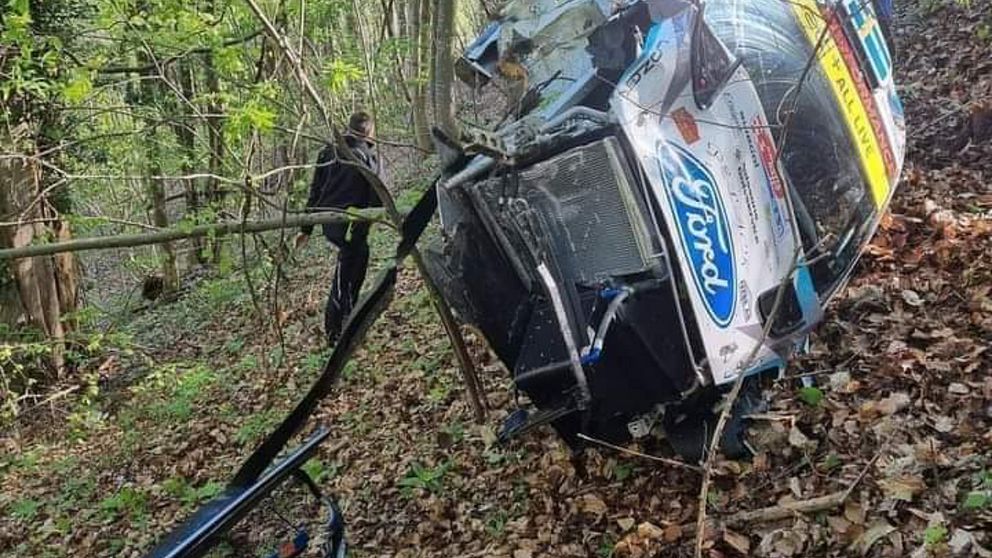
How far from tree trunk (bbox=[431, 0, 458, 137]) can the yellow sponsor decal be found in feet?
6.64

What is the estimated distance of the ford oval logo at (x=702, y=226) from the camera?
3.67 m

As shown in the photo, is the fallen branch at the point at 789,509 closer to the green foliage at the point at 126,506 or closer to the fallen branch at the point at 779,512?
the fallen branch at the point at 779,512

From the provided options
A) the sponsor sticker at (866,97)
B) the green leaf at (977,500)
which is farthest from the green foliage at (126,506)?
the sponsor sticker at (866,97)

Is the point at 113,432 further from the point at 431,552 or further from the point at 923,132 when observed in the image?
the point at 923,132

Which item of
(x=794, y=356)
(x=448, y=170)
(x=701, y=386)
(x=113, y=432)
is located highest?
(x=448, y=170)

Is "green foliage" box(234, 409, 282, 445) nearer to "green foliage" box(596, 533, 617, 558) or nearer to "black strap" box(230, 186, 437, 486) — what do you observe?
"black strap" box(230, 186, 437, 486)

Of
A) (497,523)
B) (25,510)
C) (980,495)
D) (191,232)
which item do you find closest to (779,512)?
(980,495)

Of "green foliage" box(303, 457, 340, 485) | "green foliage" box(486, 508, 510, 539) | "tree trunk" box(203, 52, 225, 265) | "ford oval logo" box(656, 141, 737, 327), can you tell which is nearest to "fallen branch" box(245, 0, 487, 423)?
"green foliage" box(486, 508, 510, 539)

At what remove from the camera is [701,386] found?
3.74 metres

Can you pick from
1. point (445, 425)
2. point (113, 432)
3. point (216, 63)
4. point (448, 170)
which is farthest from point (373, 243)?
point (448, 170)

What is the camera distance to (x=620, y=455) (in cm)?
447

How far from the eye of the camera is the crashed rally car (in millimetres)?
3635

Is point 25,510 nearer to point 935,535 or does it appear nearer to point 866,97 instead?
point 935,535

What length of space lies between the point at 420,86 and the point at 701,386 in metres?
6.08
